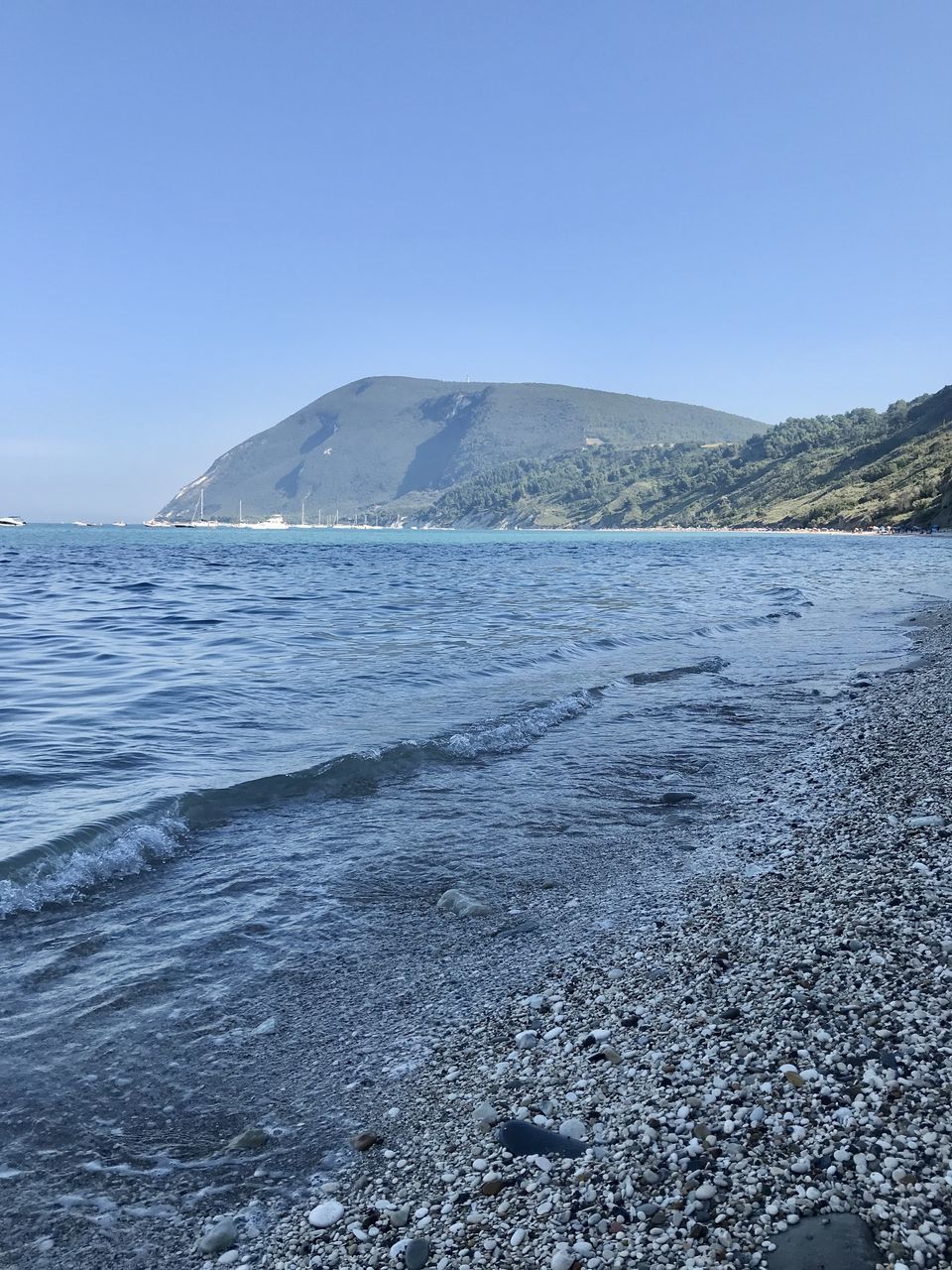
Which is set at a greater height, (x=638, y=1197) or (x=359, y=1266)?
(x=638, y=1197)

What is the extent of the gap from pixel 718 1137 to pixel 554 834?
5158 mm

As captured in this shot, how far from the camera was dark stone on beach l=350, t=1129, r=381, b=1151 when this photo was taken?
4.21 meters

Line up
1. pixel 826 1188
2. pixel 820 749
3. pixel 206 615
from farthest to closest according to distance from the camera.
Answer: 1. pixel 206 615
2. pixel 820 749
3. pixel 826 1188

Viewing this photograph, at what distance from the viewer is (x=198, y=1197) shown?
13.0 feet

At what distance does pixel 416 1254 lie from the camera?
3.33 metres

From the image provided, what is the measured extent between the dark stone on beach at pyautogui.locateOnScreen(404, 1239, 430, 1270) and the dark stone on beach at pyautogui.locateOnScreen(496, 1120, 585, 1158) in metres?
0.65

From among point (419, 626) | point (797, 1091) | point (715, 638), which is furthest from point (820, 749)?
point (419, 626)

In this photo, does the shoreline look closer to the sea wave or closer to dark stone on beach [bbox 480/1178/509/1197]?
dark stone on beach [bbox 480/1178/509/1197]

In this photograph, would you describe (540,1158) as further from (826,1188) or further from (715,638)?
(715,638)

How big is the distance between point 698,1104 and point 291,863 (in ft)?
17.1

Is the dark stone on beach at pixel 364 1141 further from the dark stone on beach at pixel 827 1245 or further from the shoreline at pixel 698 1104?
the dark stone on beach at pixel 827 1245

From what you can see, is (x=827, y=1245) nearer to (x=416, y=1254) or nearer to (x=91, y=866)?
(x=416, y=1254)

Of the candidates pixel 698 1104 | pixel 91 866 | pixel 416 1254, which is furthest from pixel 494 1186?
pixel 91 866

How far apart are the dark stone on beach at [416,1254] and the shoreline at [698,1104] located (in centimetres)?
1
